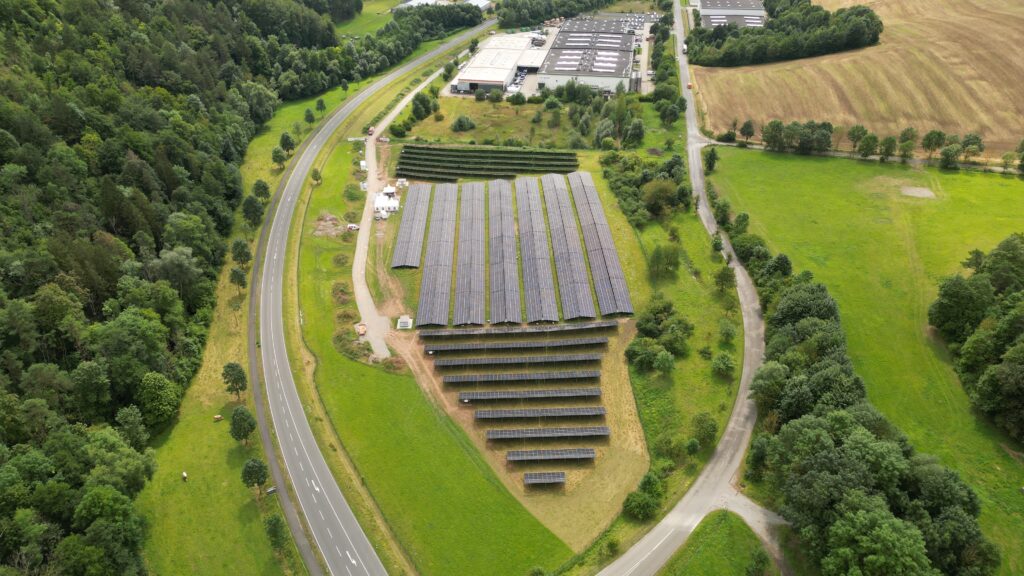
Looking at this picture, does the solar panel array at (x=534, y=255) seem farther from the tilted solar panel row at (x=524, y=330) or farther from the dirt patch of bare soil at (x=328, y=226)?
the dirt patch of bare soil at (x=328, y=226)

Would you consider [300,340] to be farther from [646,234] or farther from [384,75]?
[384,75]

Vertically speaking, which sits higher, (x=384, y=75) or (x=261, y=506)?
(x=384, y=75)

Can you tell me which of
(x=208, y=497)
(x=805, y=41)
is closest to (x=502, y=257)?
(x=208, y=497)

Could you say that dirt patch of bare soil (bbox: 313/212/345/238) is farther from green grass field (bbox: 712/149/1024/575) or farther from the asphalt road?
green grass field (bbox: 712/149/1024/575)

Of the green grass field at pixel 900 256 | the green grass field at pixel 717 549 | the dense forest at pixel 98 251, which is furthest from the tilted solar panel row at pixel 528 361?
the green grass field at pixel 900 256

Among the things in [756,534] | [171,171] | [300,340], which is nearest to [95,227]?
[171,171]

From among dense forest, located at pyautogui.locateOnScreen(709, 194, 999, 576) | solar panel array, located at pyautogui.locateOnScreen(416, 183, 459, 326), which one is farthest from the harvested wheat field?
dense forest, located at pyautogui.locateOnScreen(709, 194, 999, 576)
